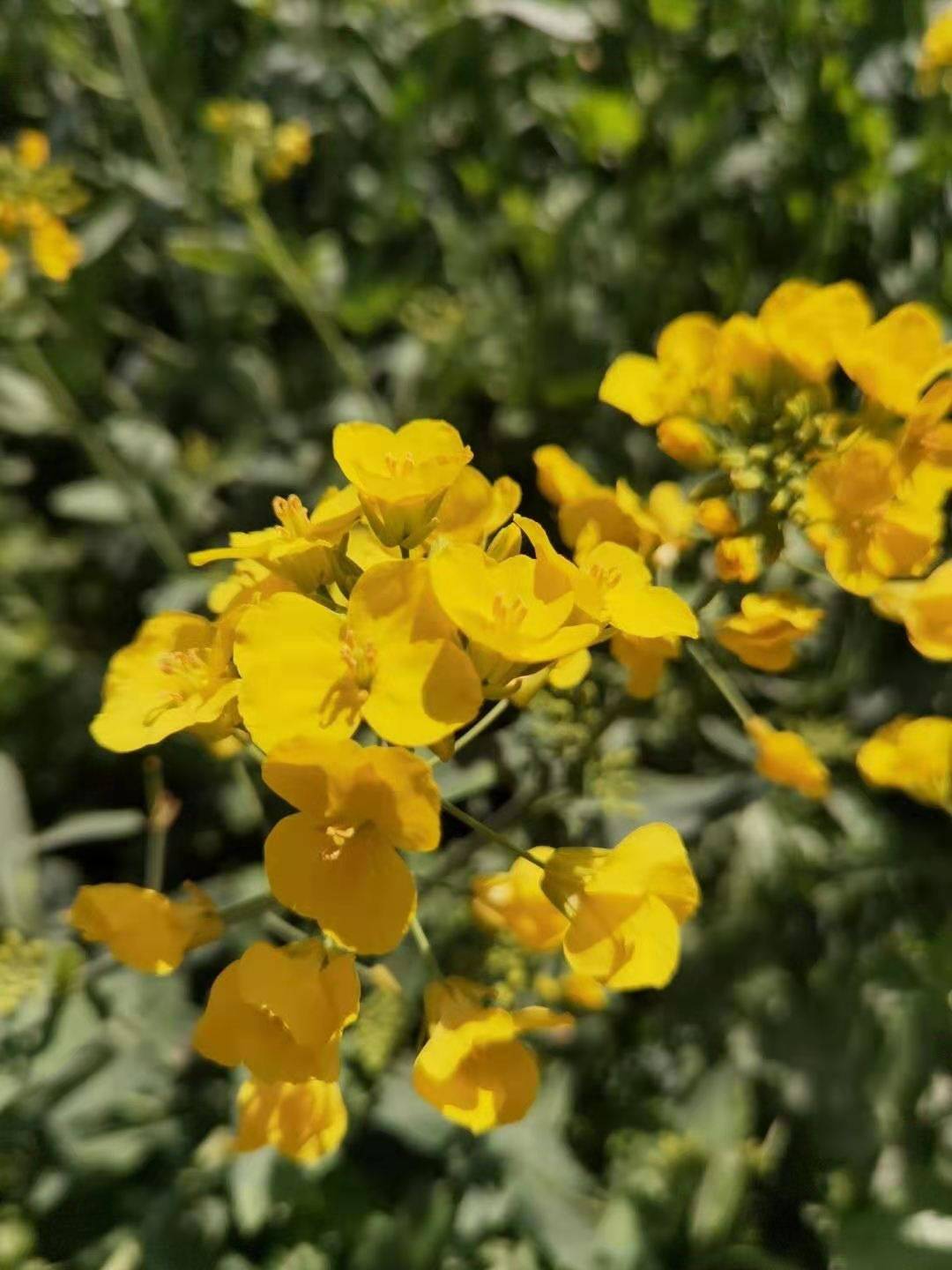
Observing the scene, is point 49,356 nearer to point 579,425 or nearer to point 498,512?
point 579,425

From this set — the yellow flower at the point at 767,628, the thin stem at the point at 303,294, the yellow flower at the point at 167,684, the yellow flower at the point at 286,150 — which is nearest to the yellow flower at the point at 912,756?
the yellow flower at the point at 767,628

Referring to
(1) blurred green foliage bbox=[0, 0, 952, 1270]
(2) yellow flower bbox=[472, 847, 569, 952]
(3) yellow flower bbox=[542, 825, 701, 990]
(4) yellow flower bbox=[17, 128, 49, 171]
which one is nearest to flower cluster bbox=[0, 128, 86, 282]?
(4) yellow flower bbox=[17, 128, 49, 171]

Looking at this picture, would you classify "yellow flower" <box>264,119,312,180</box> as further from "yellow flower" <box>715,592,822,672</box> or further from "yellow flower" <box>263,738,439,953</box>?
"yellow flower" <box>263,738,439,953</box>

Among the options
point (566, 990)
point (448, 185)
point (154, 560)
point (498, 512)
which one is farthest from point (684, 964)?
point (448, 185)

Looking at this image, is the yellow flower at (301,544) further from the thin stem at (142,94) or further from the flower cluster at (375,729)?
the thin stem at (142,94)

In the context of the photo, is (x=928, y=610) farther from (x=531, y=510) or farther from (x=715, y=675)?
(x=531, y=510)

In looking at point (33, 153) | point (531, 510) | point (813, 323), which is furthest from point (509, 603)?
point (33, 153)
